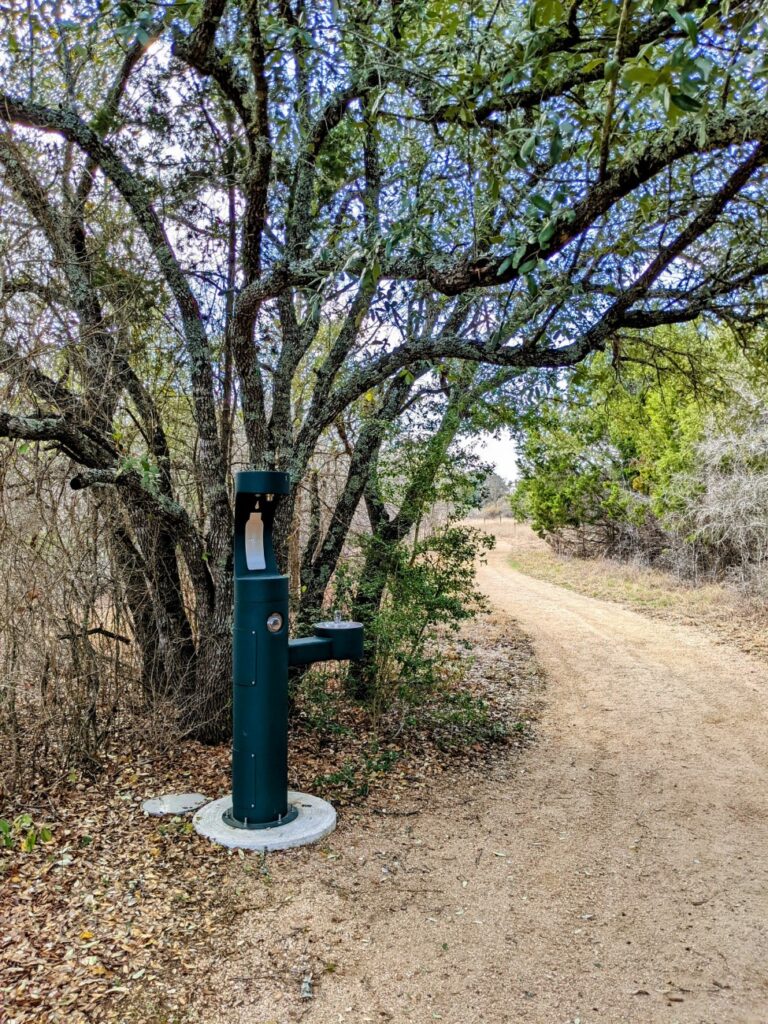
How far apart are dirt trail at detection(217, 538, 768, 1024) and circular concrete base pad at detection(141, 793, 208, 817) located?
33.7 inches

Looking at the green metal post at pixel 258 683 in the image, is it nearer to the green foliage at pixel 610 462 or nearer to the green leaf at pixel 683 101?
the green leaf at pixel 683 101

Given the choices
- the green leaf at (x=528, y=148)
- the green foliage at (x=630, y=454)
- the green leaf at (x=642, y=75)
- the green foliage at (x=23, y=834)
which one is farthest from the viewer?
the green foliage at (x=630, y=454)

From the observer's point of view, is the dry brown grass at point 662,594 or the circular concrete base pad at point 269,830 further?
the dry brown grass at point 662,594

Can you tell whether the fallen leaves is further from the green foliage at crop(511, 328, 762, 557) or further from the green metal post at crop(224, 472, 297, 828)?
the green foliage at crop(511, 328, 762, 557)

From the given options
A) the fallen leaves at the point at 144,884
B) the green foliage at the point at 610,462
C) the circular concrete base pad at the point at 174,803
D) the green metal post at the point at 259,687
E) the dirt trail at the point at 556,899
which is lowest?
the dirt trail at the point at 556,899

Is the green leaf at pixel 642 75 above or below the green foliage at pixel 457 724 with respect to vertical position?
above

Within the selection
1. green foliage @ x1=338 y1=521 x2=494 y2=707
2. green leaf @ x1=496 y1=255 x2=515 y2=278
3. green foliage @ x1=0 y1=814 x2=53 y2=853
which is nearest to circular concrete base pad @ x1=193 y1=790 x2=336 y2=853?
green foliage @ x1=0 y1=814 x2=53 y2=853

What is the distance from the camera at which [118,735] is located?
5.00 metres

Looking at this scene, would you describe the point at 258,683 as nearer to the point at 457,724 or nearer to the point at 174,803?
the point at 174,803

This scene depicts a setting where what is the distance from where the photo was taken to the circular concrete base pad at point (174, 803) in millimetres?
4096

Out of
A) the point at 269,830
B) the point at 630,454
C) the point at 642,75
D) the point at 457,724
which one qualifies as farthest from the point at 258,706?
the point at 630,454

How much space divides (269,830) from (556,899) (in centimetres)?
152

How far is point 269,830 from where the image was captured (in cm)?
386

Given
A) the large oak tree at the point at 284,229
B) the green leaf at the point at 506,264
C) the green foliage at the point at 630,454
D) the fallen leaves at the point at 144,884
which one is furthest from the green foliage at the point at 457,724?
the green leaf at the point at 506,264
